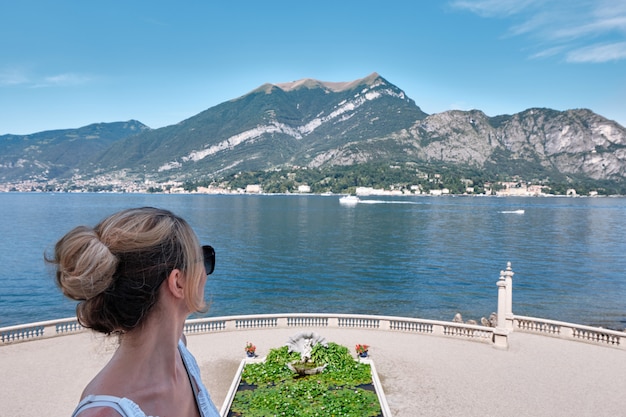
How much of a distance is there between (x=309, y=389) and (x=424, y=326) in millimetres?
8405

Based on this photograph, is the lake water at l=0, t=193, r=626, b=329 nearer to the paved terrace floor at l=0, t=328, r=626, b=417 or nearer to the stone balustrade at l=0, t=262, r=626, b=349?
the stone balustrade at l=0, t=262, r=626, b=349

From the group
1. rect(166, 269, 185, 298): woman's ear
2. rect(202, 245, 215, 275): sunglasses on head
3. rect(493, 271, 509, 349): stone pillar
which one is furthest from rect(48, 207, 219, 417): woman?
rect(493, 271, 509, 349): stone pillar

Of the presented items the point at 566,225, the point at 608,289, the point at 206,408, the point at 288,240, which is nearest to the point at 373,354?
the point at 206,408

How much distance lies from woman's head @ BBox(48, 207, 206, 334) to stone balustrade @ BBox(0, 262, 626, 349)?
681 inches

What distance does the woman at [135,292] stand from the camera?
154cm

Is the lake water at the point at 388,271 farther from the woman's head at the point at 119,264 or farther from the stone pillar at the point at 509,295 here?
the woman's head at the point at 119,264

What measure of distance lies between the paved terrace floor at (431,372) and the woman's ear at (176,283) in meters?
11.3

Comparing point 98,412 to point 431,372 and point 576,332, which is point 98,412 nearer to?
point 431,372

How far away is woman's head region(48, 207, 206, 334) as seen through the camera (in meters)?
1.54

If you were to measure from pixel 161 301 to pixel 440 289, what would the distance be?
4097 cm

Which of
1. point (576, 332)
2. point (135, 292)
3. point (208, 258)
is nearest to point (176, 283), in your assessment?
point (135, 292)

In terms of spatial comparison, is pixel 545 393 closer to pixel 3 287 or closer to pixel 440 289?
pixel 440 289

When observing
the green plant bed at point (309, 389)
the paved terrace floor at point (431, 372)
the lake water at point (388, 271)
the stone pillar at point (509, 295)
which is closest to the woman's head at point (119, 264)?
the green plant bed at point (309, 389)

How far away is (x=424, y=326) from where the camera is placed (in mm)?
19297
